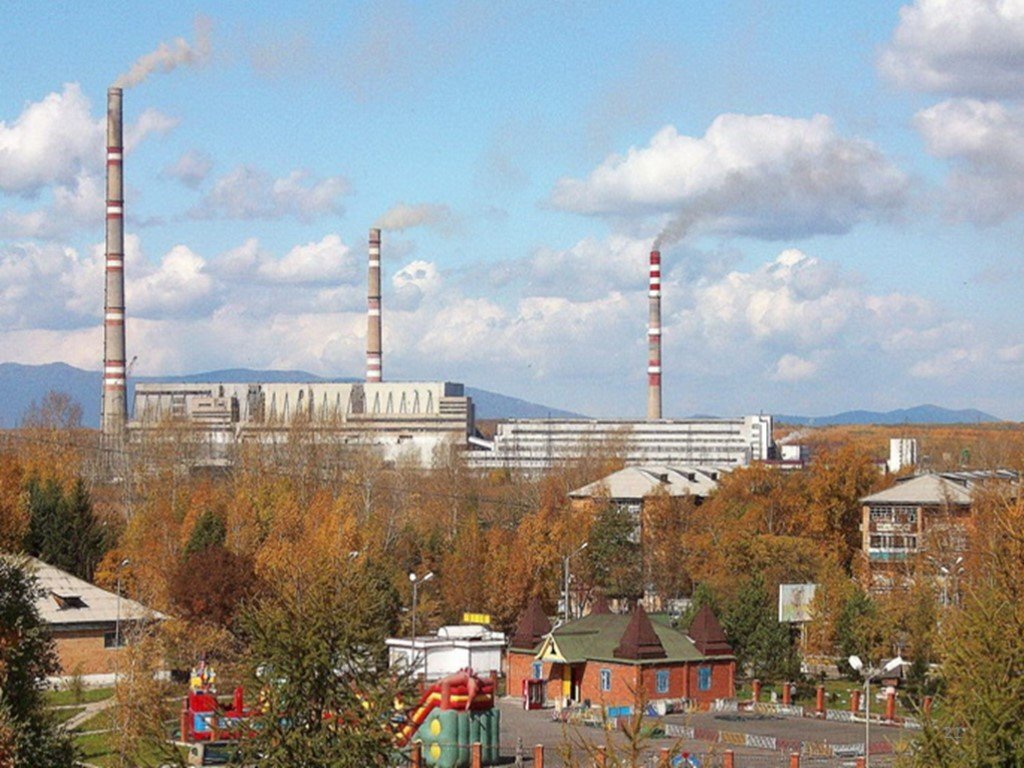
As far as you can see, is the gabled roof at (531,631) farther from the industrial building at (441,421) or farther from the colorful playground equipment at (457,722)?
the industrial building at (441,421)

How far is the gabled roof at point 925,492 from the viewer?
84.8 m

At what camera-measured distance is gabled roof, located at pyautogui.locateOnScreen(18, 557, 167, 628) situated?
61728 mm

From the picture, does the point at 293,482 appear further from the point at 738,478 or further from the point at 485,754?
the point at 485,754

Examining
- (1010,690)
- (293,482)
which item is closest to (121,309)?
(293,482)

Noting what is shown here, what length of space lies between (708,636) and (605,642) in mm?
3694

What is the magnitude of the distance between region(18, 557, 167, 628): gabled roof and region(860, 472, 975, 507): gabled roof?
41.0 metres

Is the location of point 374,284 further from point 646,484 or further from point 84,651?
point 84,651

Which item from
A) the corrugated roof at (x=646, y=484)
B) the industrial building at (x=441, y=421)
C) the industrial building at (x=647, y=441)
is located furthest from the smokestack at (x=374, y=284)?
the corrugated roof at (x=646, y=484)

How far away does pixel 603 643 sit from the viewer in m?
57.2

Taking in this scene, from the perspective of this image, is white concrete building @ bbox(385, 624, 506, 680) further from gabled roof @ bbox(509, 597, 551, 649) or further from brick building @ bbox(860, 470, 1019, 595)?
brick building @ bbox(860, 470, 1019, 595)

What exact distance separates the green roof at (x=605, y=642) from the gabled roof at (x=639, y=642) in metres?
0.18

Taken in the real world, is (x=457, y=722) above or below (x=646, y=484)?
below

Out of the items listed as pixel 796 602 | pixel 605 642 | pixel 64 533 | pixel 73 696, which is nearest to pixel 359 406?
pixel 64 533

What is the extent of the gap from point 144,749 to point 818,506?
5206cm
